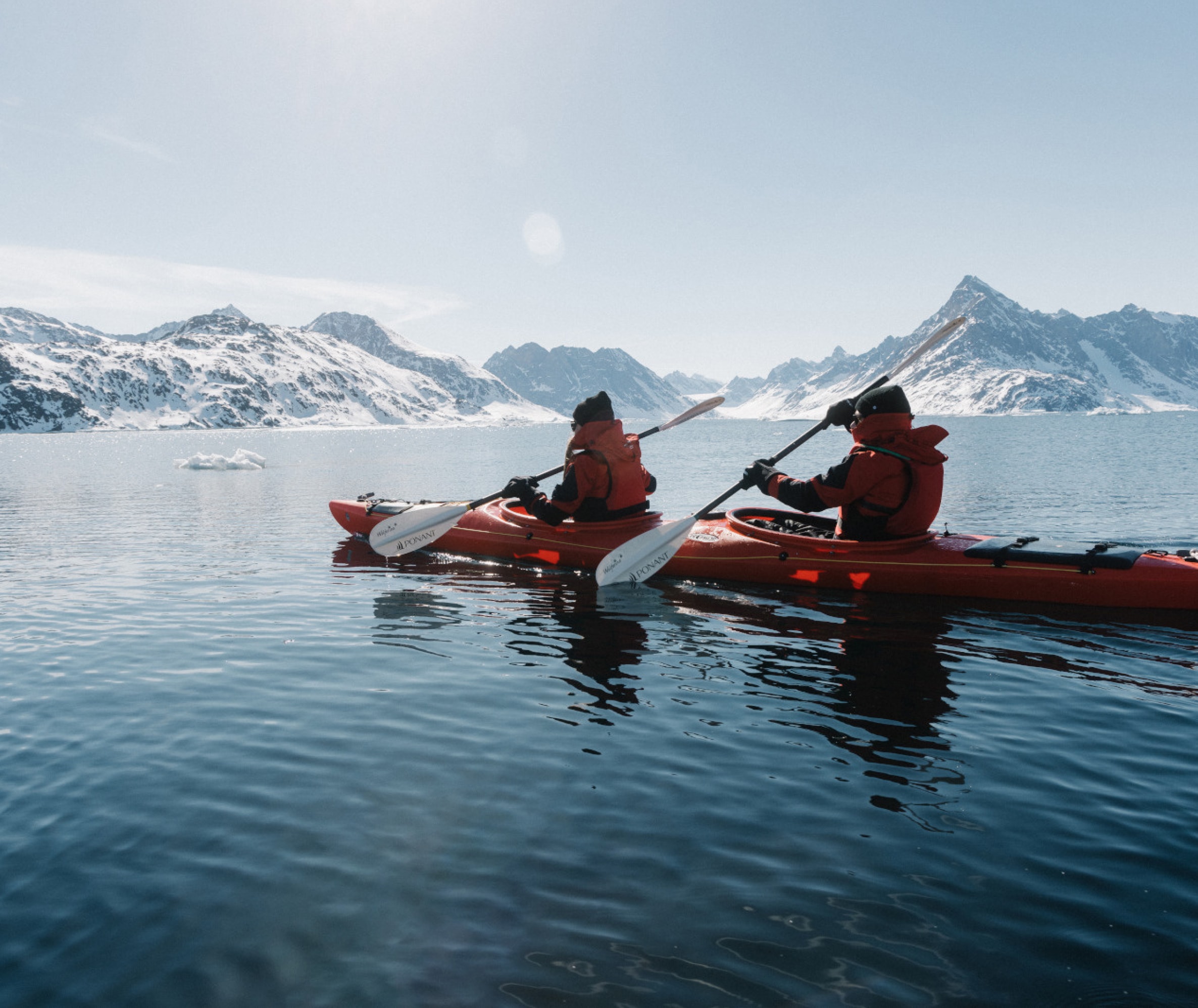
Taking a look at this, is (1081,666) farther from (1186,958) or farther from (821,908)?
(821,908)

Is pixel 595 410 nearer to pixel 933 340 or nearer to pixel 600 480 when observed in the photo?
pixel 600 480

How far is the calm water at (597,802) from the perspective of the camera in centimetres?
400

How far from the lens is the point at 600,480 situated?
14.2m

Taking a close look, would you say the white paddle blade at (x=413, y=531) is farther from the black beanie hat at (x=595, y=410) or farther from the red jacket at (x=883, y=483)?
the red jacket at (x=883, y=483)

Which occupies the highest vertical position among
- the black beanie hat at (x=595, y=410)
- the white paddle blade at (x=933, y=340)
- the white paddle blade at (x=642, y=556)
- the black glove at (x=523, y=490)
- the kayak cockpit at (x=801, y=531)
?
the white paddle blade at (x=933, y=340)

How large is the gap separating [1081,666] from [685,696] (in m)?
4.38

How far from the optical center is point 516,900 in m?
4.53

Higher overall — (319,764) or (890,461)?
(890,461)

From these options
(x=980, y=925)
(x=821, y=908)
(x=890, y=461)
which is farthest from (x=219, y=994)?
(x=890, y=461)

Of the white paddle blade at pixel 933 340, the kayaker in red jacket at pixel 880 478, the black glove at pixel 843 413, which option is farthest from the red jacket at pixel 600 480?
the white paddle blade at pixel 933 340

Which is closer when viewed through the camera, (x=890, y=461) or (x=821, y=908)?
(x=821, y=908)

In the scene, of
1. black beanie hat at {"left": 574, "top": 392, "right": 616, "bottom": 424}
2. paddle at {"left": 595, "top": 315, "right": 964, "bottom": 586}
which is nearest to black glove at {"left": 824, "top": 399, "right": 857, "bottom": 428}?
paddle at {"left": 595, "top": 315, "right": 964, "bottom": 586}

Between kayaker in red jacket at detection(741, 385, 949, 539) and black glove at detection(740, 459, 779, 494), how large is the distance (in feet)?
0.43

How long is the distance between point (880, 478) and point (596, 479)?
5.01m
